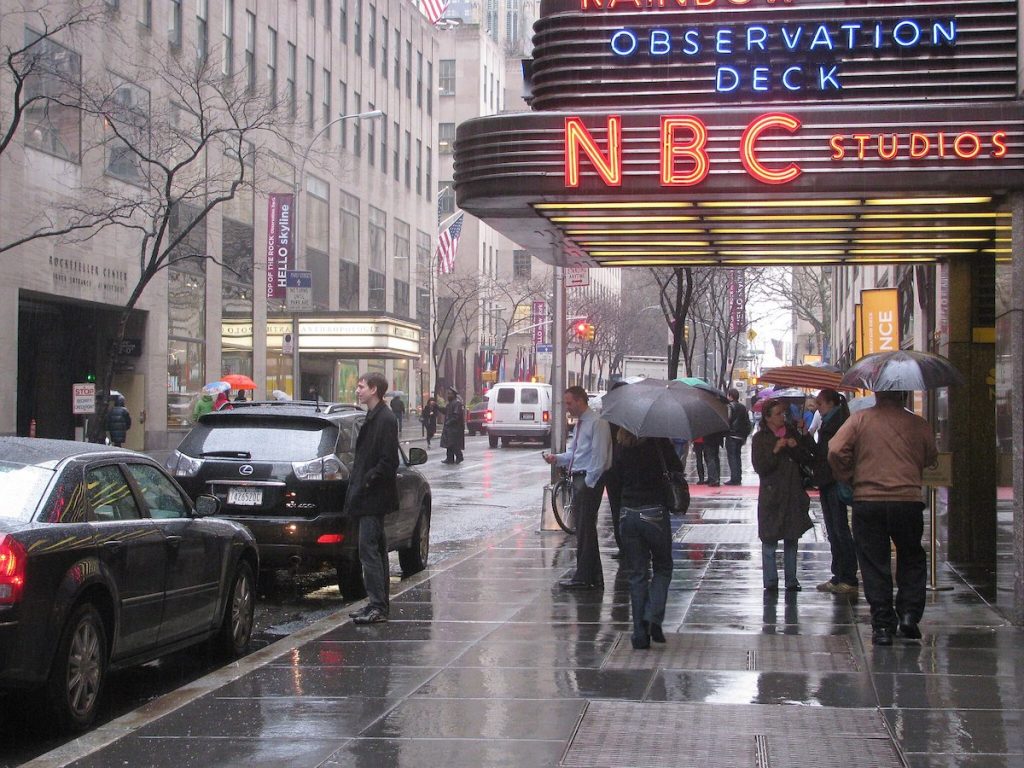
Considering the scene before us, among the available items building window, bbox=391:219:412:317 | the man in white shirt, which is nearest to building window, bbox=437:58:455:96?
building window, bbox=391:219:412:317

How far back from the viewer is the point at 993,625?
10.0m

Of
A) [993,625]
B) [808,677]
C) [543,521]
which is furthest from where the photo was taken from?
[543,521]

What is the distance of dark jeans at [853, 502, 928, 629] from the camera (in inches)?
363

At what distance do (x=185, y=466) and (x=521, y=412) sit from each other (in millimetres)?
34331

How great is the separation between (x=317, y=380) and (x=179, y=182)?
20088 mm

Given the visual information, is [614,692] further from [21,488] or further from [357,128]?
[357,128]

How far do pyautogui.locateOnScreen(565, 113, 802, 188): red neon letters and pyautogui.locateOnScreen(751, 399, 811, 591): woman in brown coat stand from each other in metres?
2.17

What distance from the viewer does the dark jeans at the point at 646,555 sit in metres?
8.99

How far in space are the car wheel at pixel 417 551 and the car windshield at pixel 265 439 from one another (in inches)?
81.7

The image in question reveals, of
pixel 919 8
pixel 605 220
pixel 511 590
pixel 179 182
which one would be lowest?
pixel 511 590

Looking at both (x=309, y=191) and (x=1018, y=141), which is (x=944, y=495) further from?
(x=309, y=191)

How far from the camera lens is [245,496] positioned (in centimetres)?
1171

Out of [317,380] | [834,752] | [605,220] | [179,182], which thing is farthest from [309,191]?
[834,752]

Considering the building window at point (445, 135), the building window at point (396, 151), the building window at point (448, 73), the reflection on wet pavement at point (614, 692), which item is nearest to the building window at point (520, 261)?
the building window at point (445, 135)
